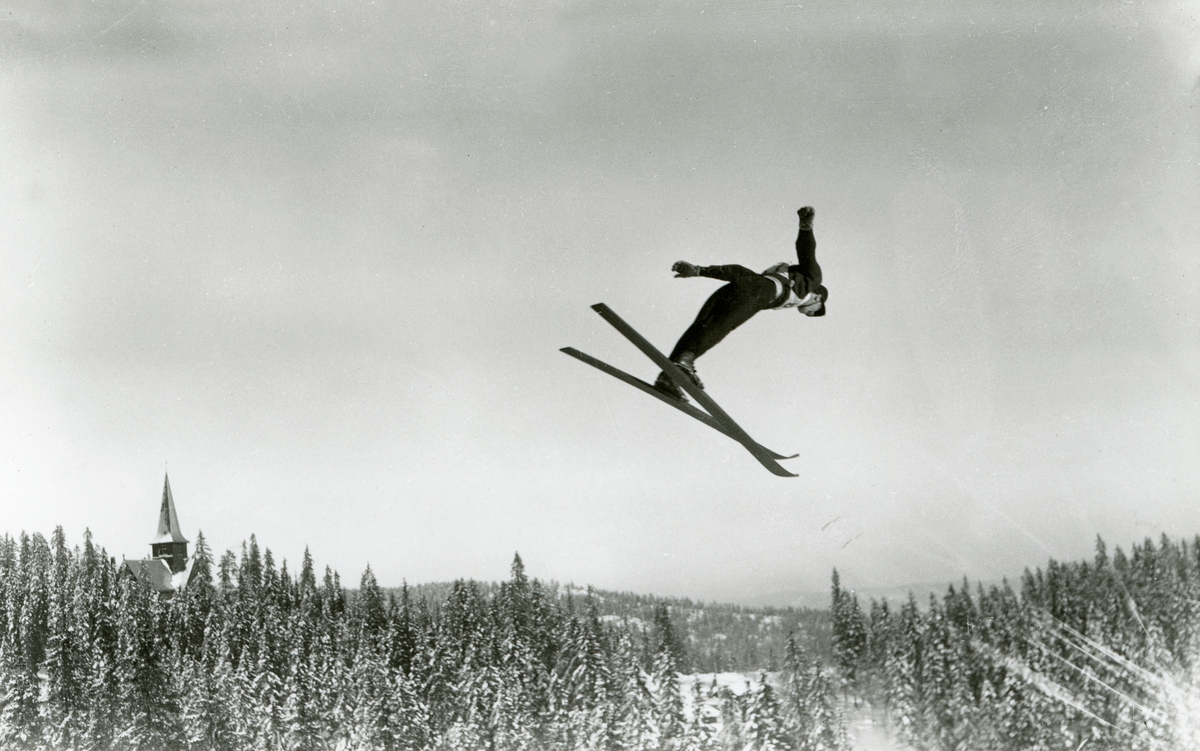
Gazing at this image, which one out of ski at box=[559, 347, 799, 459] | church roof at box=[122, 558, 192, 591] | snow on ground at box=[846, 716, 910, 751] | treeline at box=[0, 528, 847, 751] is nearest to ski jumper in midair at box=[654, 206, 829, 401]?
ski at box=[559, 347, 799, 459]

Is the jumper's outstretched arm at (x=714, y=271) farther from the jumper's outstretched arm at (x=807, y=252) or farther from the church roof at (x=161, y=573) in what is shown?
the church roof at (x=161, y=573)

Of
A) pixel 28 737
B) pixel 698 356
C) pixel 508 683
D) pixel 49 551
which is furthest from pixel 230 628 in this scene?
pixel 698 356

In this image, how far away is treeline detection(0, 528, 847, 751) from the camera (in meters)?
38.9

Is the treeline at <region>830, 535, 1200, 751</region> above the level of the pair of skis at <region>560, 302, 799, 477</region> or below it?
below

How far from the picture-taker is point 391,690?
1721 inches

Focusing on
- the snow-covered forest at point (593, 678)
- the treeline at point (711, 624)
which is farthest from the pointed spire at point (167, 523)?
the snow-covered forest at point (593, 678)

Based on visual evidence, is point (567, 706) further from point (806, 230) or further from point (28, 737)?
point (806, 230)

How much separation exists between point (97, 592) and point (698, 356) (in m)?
68.7

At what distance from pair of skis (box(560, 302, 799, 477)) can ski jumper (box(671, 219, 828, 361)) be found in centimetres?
16

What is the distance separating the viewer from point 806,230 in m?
6.49

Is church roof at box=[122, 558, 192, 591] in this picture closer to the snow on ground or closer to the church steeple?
the church steeple

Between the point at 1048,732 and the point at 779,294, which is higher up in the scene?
the point at 779,294

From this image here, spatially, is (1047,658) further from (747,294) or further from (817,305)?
(747,294)

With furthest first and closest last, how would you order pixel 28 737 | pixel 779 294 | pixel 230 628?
pixel 230 628
pixel 28 737
pixel 779 294
